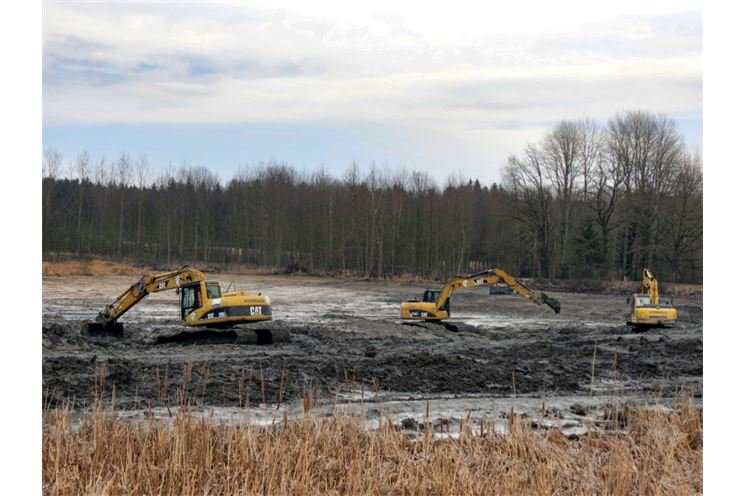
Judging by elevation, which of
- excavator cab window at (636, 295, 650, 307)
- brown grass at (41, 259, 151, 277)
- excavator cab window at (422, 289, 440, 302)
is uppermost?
brown grass at (41, 259, 151, 277)

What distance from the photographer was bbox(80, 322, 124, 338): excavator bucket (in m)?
23.0

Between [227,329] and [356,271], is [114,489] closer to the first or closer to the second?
[227,329]

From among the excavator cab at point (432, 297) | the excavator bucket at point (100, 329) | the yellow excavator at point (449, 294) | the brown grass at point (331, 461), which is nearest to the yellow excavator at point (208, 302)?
the excavator bucket at point (100, 329)

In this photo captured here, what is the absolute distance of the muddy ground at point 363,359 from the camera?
15398 mm

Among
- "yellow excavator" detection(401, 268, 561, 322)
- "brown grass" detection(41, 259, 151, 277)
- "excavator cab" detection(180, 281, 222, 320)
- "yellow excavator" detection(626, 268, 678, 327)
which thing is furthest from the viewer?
"brown grass" detection(41, 259, 151, 277)

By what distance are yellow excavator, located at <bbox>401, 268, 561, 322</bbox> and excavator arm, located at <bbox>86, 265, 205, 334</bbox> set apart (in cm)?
721

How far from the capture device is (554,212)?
50125 mm

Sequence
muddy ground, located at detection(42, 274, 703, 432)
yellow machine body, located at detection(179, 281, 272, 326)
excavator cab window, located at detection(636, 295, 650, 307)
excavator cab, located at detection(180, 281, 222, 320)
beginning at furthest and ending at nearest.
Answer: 1. excavator cab window, located at detection(636, 295, 650, 307)
2. excavator cab, located at detection(180, 281, 222, 320)
3. yellow machine body, located at detection(179, 281, 272, 326)
4. muddy ground, located at detection(42, 274, 703, 432)

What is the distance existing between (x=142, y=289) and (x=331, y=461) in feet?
44.9

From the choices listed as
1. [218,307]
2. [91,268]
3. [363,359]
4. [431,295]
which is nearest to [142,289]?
[218,307]

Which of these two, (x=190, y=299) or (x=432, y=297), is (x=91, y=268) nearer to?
(x=190, y=299)

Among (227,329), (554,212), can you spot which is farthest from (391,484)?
(554,212)

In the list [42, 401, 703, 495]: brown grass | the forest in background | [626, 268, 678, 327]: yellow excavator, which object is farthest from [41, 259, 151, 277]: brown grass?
[42, 401, 703, 495]: brown grass

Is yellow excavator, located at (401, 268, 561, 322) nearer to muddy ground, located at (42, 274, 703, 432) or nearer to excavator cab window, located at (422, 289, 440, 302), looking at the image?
excavator cab window, located at (422, 289, 440, 302)
